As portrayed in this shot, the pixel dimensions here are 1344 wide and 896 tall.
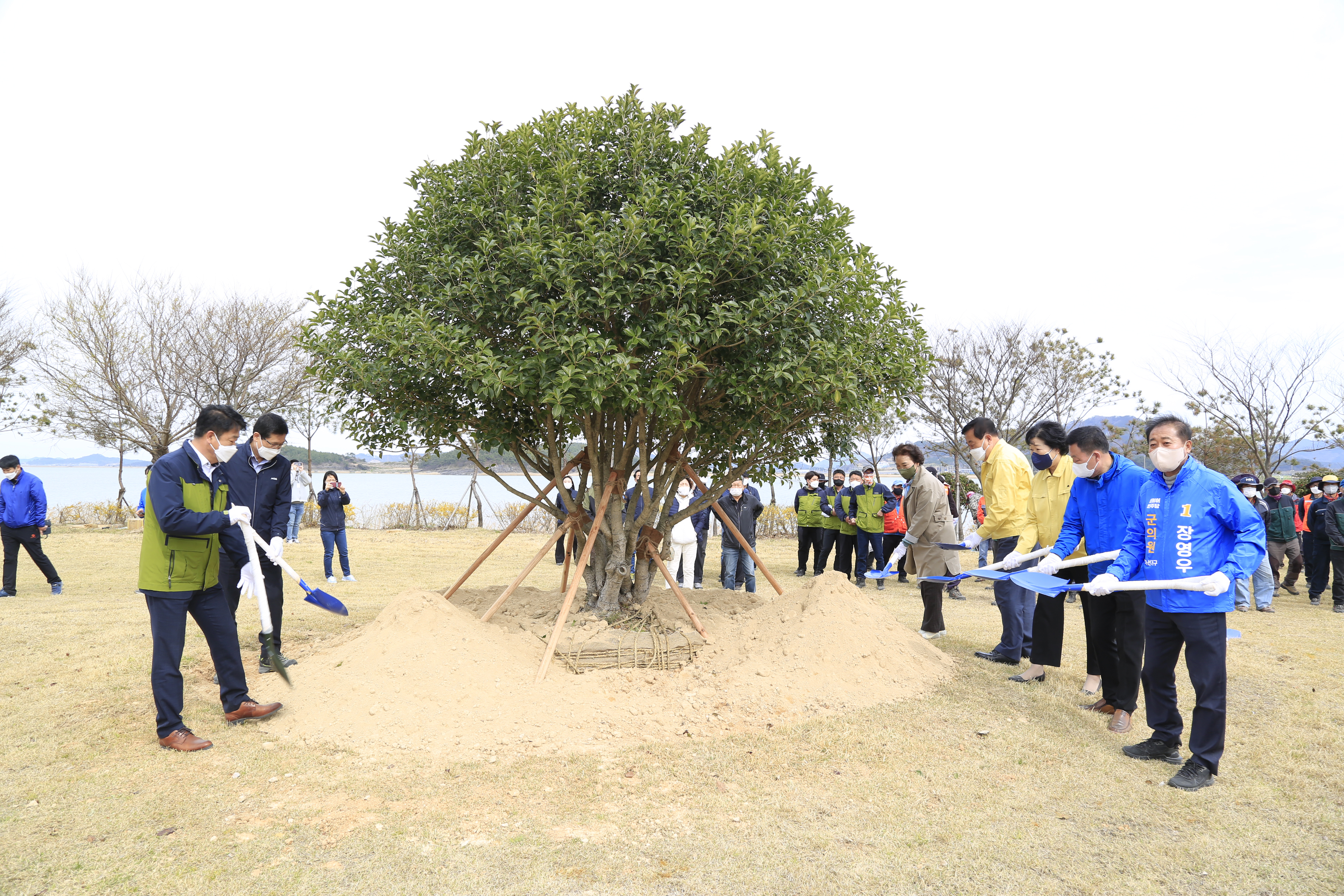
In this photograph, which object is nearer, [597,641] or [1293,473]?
[597,641]

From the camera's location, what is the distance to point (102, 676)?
603 centimetres

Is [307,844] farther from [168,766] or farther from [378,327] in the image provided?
[378,327]

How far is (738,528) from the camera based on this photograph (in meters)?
12.1

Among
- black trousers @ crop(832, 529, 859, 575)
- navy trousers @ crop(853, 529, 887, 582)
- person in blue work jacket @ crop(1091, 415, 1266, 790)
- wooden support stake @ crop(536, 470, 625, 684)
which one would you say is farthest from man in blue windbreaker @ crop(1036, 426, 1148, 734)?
black trousers @ crop(832, 529, 859, 575)

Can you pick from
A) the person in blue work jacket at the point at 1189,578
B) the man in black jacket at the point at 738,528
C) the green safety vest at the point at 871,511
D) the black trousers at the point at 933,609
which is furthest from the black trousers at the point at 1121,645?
the green safety vest at the point at 871,511

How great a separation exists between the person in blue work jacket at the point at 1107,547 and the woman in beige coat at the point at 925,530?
6.55 feet

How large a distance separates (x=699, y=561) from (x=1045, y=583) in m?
6.92

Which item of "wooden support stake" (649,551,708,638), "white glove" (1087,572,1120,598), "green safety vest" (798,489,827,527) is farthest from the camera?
"green safety vest" (798,489,827,527)

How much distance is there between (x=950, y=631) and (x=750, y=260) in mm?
5198

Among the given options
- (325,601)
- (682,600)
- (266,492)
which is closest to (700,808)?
(682,600)

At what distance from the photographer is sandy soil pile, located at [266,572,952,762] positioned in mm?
4789

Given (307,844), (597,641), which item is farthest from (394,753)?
(597,641)

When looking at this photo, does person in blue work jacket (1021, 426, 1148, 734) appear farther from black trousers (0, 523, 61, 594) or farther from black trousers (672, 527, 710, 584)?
black trousers (0, 523, 61, 594)

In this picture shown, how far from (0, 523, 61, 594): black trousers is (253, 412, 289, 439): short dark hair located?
19.8 ft
